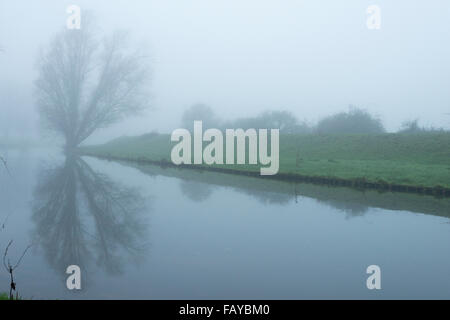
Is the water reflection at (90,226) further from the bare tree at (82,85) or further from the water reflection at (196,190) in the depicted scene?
the bare tree at (82,85)

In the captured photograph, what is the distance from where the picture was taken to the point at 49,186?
12953 mm

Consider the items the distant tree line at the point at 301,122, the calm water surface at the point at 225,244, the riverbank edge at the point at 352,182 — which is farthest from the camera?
the distant tree line at the point at 301,122

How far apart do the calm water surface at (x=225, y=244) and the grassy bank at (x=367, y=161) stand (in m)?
2.35

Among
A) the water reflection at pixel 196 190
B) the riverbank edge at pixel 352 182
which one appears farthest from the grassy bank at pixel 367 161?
the water reflection at pixel 196 190

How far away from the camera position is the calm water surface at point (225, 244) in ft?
15.5

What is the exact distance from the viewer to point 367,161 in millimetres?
20203

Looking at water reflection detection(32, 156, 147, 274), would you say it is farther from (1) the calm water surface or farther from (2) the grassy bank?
(2) the grassy bank

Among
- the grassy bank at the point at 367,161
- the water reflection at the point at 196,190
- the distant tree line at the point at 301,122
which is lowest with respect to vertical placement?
the water reflection at the point at 196,190

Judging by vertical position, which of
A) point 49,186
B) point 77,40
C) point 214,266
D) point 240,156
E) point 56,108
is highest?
point 77,40

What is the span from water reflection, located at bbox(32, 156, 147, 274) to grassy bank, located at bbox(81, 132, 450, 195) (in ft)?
26.9

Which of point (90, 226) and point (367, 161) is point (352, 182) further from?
point (90, 226)

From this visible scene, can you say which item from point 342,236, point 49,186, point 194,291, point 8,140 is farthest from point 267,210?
point 8,140
